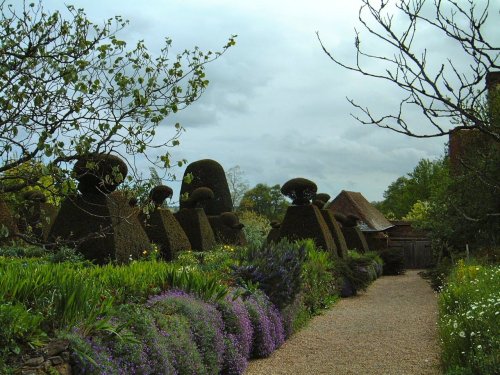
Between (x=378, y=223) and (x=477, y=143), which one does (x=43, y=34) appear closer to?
(x=477, y=143)

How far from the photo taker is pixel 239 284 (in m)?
8.61

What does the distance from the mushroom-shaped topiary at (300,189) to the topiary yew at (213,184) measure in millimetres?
6527

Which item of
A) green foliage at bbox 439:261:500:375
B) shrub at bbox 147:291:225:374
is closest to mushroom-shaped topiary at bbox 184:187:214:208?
green foliage at bbox 439:261:500:375

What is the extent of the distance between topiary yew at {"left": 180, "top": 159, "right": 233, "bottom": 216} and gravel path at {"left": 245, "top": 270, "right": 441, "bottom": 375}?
12087mm

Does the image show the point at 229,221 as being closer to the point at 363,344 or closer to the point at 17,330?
the point at 363,344

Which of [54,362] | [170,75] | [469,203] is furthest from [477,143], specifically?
[54,362]

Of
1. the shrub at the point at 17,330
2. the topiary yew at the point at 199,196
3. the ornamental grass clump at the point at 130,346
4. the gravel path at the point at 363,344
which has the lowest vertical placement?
the gravel path at the point at 363,344

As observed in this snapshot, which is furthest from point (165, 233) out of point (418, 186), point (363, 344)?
point (418, 186)

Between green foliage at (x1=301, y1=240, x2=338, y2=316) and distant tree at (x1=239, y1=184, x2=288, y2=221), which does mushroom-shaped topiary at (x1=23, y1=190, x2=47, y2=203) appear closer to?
green foliage at (x1=301, y1=240, x2=338, y2=316)

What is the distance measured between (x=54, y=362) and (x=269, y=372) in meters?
3.57

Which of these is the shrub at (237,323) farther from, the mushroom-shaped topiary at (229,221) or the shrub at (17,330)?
the mushroom-shaped topiary at (229,221)

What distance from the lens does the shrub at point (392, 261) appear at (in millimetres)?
26625

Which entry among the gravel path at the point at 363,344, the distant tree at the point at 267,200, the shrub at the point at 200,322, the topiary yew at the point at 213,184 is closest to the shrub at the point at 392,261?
the topiary yew at the point at 213,184

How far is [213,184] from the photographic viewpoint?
25359mm
